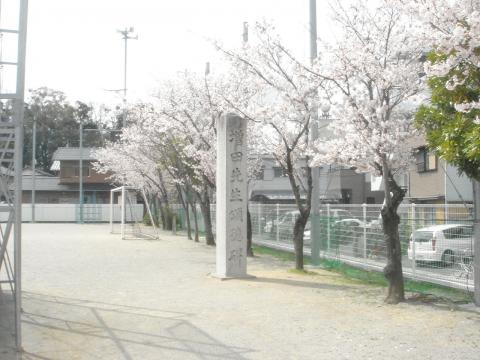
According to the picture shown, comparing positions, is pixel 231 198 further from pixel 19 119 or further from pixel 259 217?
pixel 259 217

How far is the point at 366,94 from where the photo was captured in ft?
34.0

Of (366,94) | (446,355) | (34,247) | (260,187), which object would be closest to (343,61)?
(366,94)

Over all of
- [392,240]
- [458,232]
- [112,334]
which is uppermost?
[458,232]

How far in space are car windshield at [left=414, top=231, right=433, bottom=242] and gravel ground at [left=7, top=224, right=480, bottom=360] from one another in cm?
146

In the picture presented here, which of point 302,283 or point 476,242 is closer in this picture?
point 476,242

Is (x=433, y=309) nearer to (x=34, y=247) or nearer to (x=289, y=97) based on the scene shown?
(x=289, y=97)

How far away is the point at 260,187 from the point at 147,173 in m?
19.8

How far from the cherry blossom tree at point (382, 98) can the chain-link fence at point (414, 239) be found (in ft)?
4.82

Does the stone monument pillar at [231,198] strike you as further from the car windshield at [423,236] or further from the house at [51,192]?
the house at [51,192]

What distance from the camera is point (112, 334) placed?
779 centimetres

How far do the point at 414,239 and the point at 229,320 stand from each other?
16.9 feet

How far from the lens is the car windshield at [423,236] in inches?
456

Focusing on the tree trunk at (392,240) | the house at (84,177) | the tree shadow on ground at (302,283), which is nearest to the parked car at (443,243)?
the tree trunk at (392,240)

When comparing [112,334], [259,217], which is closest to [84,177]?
[259,217]
